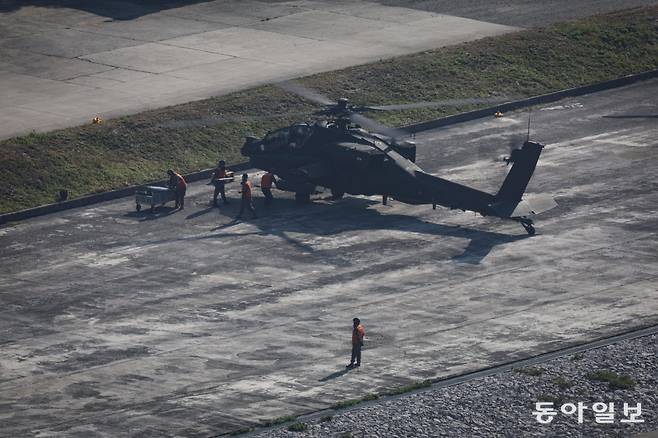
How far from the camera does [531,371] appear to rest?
130ft

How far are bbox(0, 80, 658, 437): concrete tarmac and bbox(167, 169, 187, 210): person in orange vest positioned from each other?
1.09ft

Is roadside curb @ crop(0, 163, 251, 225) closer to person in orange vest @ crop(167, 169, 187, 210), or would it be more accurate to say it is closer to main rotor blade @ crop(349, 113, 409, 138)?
person in orange vest @ crop(167, 169, 187, 210)

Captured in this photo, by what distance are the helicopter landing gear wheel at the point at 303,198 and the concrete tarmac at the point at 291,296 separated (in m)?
0.55

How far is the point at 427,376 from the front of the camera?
130ft

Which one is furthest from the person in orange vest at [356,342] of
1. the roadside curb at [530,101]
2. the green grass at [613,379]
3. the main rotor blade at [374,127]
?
the roadside curb at [530,101]

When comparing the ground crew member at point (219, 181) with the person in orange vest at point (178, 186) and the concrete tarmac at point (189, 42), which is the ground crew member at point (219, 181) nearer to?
the person in orange vest at point (178, 186)

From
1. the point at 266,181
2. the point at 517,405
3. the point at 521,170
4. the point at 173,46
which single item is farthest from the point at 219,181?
the point at 517,405

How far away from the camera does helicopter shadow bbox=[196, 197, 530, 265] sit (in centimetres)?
4947

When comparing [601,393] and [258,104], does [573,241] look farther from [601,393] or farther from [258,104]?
[258,104]

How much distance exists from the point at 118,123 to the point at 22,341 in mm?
18770

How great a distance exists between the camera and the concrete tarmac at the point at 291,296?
3878 cm

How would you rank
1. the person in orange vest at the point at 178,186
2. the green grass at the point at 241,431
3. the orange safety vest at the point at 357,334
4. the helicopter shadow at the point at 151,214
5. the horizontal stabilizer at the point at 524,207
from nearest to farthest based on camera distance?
the green grass at the point at 241,431 < the orange safety vest at the point at 357,334 < the horizontal stabilizer at the point at 524,207 < the helicopter shadow at the point at 151,214 < the person in orange vest at the point at 178,186

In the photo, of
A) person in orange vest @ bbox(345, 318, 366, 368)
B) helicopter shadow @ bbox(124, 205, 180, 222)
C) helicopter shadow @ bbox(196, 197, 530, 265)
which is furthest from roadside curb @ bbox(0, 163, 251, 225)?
person in orange vest @ bbox(345, 318, 366, 368)

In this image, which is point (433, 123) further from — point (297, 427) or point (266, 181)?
point (297, 427)
